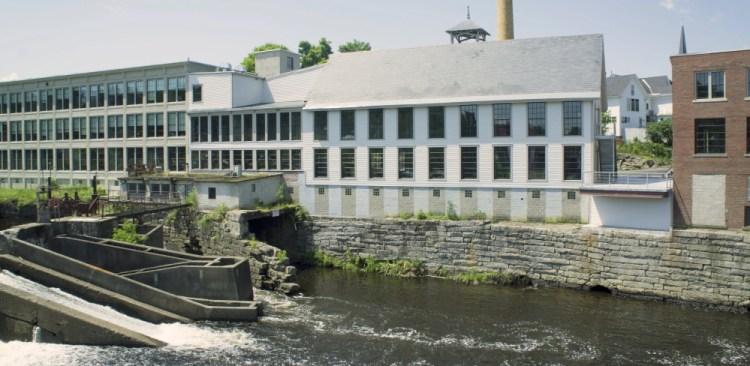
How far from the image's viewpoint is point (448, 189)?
41312 millimetres

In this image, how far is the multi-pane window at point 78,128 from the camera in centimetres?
5772

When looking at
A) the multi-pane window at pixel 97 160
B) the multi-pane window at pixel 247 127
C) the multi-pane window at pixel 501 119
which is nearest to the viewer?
the multi-pane window at pixel 501 119

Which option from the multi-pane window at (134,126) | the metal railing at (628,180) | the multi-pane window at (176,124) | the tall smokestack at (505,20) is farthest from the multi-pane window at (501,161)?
the multi-pane window at (134,126)

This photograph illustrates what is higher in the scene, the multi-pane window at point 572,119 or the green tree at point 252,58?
the green tree at point 252,58

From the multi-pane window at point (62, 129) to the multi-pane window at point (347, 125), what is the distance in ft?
94.6

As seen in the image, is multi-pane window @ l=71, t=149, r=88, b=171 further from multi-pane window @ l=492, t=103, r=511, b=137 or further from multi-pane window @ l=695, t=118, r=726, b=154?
multi-pane window @ l=695, t=118, r=726, b=154

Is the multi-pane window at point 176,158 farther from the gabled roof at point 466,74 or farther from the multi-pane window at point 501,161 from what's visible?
the multi-pane window at point 501,161

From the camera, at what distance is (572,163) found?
3838 cm

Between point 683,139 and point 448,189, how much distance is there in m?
13.6

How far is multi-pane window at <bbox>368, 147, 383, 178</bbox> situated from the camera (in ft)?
142

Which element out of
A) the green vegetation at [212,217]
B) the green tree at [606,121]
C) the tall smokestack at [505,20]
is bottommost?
the green vegetation at [212,217]

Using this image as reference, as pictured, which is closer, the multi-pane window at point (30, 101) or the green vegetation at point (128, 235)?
the green vegetation at point (128, 235)

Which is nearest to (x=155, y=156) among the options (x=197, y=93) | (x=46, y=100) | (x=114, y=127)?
(x=114, y=127)

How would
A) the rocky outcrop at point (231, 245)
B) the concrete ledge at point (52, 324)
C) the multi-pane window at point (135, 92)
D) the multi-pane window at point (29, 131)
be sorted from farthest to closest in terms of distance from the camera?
1. the multi-pane window at point (29, 131)
2. the multi-pane window at point (135, 92)
3. the rocky outcrop at point (231, 245)
4. the concrete ledge at point (52, 324)
